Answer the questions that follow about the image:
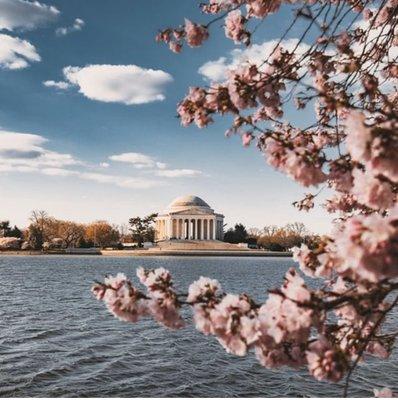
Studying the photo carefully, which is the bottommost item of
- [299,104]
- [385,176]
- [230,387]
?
[230,387]

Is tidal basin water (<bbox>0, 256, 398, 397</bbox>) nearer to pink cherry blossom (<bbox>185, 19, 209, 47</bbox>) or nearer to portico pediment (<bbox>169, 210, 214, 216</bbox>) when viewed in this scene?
pink cherry blossom (<bbox>185, 19, 209, 47</bbox>)

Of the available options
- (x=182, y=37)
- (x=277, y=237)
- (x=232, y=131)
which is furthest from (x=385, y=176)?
(x=277, y=237)

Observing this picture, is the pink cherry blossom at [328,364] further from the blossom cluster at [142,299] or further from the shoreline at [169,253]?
the shoreline at [169,253]

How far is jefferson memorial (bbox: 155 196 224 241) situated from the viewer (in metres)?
141

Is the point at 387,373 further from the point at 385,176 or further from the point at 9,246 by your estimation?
the point at 9,246

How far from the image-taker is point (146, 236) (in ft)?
431

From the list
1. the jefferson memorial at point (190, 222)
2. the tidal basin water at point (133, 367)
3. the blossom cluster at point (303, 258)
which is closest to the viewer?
the blossom cluster at point (303, 258)

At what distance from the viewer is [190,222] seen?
142875mm

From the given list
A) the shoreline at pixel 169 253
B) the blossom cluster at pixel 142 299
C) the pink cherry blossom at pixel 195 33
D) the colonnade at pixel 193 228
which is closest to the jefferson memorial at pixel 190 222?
the colonnade at pixel 193 228

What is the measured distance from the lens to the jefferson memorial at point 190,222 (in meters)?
141

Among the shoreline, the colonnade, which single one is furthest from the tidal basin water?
the colonnade

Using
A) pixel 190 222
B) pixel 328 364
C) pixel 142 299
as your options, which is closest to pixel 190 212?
pixel 190 222

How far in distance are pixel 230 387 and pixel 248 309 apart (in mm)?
9731

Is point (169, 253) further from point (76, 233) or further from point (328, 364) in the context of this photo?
point (328, 364)
